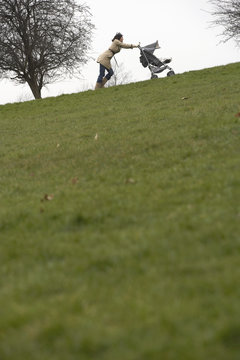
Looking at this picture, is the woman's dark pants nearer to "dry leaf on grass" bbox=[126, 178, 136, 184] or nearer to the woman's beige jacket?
the woman's beige jacket

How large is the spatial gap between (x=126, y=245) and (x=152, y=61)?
60.2ft

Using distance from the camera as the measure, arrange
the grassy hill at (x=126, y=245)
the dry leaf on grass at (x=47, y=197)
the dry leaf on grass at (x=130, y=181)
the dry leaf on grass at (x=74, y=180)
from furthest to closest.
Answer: the dry leaf on grass at (x=74, y=180) < the dry leaf on grass at (x=130, y=181) < the dry leaf on grass at (x=47, y=197) < the grassy hill at (x=126, y=245)

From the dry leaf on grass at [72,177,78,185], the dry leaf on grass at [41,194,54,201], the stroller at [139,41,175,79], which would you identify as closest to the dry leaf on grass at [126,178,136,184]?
the dry leaf on grass at [72,177,78,185]

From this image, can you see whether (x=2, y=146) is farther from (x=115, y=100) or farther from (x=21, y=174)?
(x=115, y=100)

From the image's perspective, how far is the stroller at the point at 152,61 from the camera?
21328mm

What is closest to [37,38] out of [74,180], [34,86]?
[34,86]

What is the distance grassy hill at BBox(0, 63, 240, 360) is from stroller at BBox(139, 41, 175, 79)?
37.7 ft

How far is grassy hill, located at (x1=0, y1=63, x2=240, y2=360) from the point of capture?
287 cm

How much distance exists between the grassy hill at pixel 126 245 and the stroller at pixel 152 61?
1149cm

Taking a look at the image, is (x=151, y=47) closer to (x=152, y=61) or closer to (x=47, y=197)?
(x=152, y=61)

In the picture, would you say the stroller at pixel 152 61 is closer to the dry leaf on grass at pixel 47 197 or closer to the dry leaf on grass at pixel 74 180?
the dry leaf on grass at pixel 74 180

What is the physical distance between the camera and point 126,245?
4.34m

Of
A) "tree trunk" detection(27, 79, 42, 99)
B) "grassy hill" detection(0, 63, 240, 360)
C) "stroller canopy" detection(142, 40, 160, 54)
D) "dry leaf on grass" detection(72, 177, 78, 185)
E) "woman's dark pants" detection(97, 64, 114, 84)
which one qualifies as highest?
"tree trunk" detection(27, 79, 42, 99)

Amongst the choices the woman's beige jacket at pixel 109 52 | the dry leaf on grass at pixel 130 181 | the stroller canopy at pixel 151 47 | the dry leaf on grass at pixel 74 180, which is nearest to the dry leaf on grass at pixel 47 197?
the dry leaf on grass at pixel 74 180
